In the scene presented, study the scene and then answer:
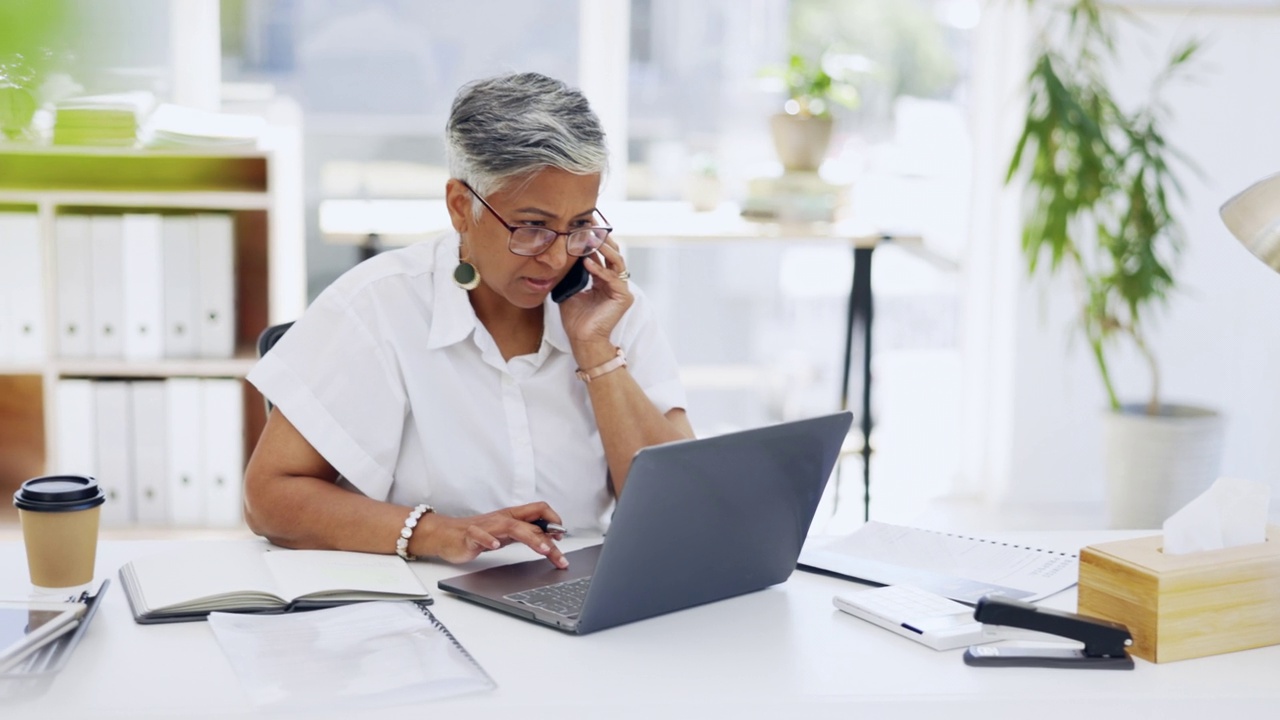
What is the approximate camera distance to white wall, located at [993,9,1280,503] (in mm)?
3857

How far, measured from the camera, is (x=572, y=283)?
186 centimetres

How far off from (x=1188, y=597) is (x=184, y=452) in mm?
2673

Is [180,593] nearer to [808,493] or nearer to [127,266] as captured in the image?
[808,493]

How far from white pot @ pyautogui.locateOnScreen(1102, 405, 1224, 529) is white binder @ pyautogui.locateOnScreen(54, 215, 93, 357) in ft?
9.08

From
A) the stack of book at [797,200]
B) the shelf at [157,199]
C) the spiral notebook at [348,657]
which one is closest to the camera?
the spiral notebook at [348,657]

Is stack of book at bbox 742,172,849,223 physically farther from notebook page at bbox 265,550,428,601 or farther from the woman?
notebook page at bbox 265,550,428,601

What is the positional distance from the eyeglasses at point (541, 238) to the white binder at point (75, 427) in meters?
1.94

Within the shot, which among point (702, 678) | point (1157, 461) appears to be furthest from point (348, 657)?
point (1157, 461)

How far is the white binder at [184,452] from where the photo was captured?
10.8ft

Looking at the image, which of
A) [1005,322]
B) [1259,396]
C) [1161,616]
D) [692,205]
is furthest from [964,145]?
[1161,616]

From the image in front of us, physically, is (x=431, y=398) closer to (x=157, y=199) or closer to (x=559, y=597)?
(x=559, y=597)

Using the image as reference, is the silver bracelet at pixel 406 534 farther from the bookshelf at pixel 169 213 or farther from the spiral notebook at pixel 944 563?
the bookshelf at pixel 169 213

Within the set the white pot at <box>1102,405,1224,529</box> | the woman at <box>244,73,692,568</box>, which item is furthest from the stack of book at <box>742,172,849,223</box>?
the woman at <box>244,73,692,568</box>

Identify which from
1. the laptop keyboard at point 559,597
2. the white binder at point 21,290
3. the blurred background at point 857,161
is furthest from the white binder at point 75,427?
the laptop keyboard at point 559,597
